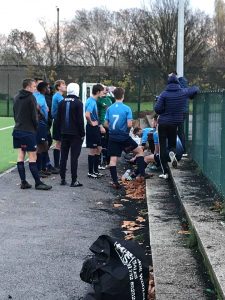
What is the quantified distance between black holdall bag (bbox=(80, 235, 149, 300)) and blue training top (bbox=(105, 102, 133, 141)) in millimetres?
5757

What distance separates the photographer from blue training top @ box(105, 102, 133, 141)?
1024 cm

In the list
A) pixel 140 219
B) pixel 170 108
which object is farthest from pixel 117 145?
pixel 140 219

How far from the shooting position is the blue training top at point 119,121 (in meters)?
10.2

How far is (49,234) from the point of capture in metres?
7.25

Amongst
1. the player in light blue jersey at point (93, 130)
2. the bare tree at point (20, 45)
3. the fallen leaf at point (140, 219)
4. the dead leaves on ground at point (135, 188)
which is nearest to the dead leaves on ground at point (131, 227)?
the fallen leaf at point (140, 219)

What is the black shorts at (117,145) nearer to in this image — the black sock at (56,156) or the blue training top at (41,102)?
the blue training top at (41,102)

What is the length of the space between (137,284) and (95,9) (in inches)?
2124

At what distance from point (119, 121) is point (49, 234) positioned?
138 inches

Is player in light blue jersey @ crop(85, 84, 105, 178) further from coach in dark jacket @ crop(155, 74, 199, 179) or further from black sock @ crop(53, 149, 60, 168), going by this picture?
coach in dark jacket @ crop(155, 74, 199, 179)

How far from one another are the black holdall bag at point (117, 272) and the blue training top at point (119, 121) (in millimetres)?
5757

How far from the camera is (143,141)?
12.4 meters

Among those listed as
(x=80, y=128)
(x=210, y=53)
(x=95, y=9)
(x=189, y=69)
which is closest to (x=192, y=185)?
(x=80, y=128)

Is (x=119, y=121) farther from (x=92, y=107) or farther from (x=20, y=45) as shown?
(x=20, y=45)

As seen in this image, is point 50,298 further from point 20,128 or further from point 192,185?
point 20,128
